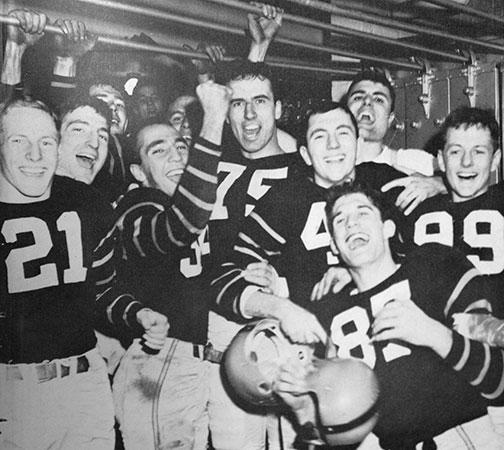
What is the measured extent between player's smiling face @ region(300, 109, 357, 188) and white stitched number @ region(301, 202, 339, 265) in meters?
0.07

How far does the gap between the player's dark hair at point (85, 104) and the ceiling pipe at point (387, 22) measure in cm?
54

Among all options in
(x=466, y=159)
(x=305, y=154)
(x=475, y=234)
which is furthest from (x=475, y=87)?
(x=305, y=154)

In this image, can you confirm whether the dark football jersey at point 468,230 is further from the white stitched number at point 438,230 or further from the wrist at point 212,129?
the wrist at point 212,129

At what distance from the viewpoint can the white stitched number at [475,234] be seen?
5.80 ft

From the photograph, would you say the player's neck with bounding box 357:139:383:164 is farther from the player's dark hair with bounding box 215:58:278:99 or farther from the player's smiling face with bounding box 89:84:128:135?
the player's smiling face with bounding box 89:84:128:135

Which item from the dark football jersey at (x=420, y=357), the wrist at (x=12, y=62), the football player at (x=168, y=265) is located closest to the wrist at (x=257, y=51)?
the football player at (x=168, y=265)

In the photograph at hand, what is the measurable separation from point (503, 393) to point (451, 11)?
112 cm

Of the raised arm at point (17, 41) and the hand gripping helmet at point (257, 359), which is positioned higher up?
the raised arm at point (17, 41)

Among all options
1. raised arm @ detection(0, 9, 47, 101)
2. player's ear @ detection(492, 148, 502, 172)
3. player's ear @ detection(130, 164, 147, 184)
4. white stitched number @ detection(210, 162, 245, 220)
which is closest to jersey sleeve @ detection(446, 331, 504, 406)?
player's ear @ detection(492, 148, 502, 172)

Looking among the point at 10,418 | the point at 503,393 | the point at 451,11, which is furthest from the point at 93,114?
the point at 503,393

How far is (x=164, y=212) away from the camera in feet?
5.18

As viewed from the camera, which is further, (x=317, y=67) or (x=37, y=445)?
(x=317, y=67)

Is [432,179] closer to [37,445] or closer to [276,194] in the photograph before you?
[276,194]

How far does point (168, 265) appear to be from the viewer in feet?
5.22
